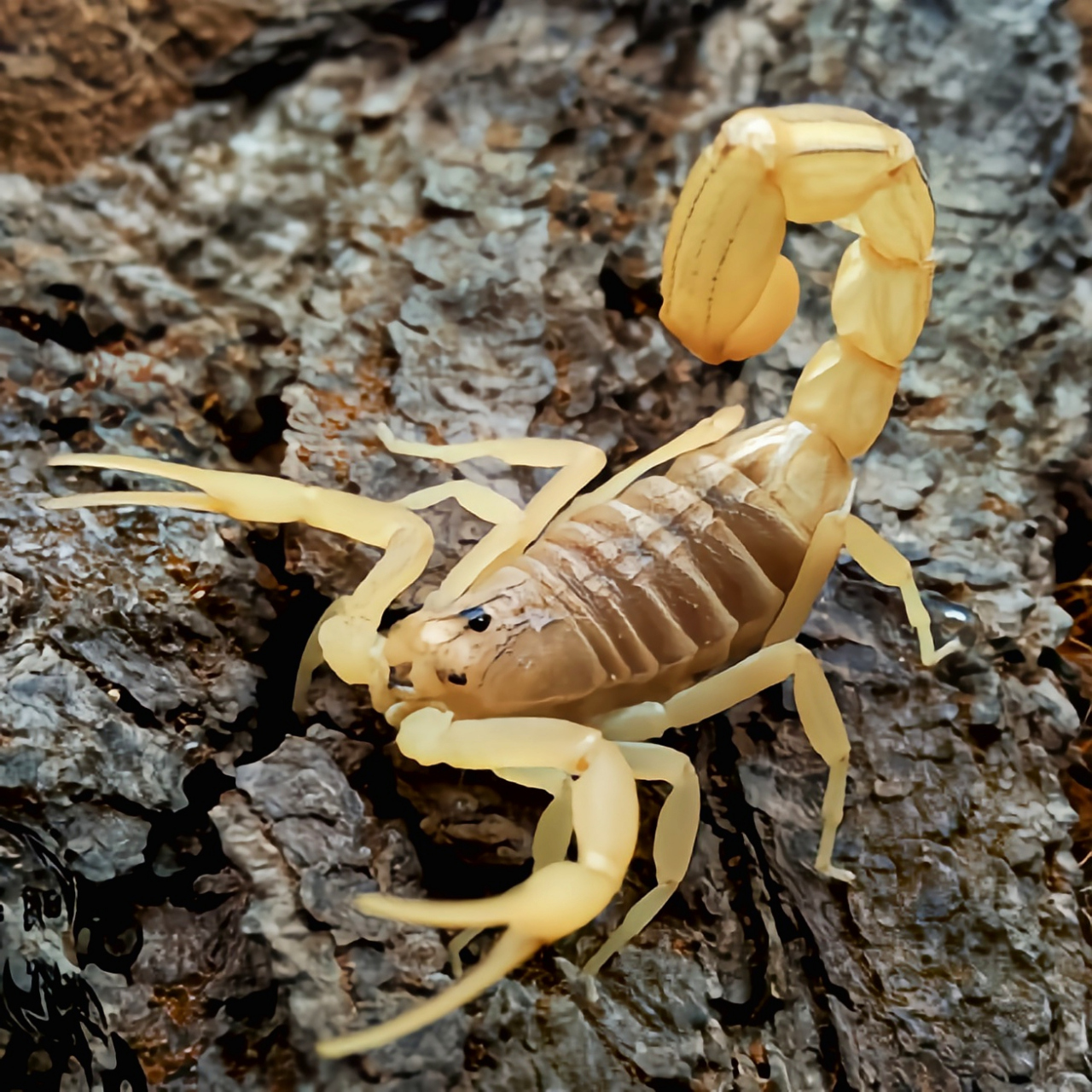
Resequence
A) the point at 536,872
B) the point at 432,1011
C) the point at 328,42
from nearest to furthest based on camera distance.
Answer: the point at 432,1011 → the point at 536,872 → the point at 328,42

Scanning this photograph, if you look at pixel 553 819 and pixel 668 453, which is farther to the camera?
pixel 668 453

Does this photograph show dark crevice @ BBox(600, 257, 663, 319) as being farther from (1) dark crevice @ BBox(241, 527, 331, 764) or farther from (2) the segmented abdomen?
(1) dark crevice @ BBox(241, 527, 331, 764)

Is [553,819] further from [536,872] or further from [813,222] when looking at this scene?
[813,222]

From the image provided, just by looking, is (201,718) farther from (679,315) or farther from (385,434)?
(679,315)

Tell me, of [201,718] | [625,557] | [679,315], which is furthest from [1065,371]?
[201,718]

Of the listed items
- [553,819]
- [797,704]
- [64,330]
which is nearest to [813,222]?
[797,704]

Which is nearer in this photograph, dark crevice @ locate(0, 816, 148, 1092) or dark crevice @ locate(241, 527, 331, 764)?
dark crevice @ locate(0, 816, 148, 1092)

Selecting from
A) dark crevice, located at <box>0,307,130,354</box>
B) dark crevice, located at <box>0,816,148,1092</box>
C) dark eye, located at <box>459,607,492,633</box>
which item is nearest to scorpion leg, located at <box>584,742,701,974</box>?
dark eye, located at <box>459,607,492,633</box>

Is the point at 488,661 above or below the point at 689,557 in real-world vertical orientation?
below
